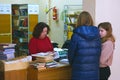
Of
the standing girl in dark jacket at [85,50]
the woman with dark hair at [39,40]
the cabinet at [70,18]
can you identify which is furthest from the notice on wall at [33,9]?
the standing girl in dark jacket at [85,50]

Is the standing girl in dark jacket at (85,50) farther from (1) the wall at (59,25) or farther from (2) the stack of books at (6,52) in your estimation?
(1) the wall at (59,25)

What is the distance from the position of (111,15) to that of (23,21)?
16.5ft

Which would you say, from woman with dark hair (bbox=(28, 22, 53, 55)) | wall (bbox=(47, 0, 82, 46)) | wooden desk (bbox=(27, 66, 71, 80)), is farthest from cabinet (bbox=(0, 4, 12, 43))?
wooden desk (bbox=(27, 66, 71, 80))

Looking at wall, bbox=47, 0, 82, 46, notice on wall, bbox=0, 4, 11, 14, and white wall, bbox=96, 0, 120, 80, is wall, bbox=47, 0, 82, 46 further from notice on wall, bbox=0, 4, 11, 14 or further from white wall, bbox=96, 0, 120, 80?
white wall, bbox=96, 0, 120, 80

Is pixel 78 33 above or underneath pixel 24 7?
underneath

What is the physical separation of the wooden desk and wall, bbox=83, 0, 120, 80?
3.30ft

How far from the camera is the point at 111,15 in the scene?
403 centimetres

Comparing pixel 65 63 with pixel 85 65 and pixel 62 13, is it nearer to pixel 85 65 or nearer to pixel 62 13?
pixel 85 65

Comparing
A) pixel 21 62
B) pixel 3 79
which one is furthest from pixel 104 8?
pixel 3 79

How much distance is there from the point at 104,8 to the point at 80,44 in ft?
3.97

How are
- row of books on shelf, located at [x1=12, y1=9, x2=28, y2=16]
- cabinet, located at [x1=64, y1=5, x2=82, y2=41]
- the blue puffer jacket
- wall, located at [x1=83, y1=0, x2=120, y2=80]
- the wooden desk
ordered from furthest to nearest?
row of books on shelf, located at [x1=12, y1=9, x2=28, y2=16]
cabinet, located at [x1=64, y1=5, x2=82, y2=41]
wall, located at [x1=83, y1=0, x2=120, y2=80]
the wooden desk
the blue puffer jacket

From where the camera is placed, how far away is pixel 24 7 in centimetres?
848

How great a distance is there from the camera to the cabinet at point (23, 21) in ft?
27.4

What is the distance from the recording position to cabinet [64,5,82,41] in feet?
24.6
